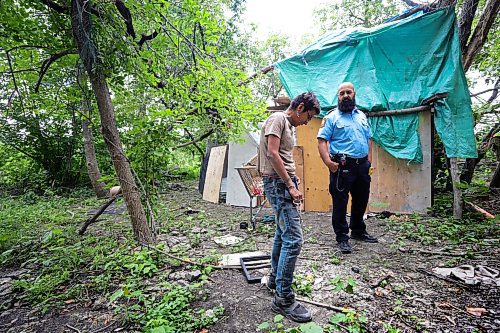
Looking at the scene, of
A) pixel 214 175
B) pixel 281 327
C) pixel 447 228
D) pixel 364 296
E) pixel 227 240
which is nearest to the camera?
pixel 281 327

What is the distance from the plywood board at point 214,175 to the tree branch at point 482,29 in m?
5.25

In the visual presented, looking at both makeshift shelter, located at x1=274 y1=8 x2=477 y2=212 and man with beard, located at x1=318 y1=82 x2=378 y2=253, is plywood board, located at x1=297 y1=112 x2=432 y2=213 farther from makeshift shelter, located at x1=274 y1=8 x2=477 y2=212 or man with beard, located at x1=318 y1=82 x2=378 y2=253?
man with beard, located at x1=318 y1=82 x2=378 y2=253

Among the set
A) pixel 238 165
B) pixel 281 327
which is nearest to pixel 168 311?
pixel 281 327

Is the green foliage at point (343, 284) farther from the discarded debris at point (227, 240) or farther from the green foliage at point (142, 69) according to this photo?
the green foliage at point (142, 69)

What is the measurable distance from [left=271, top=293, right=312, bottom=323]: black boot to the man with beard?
1.35 meters

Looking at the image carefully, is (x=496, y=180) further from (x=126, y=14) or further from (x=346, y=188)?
(x=126, y=14)

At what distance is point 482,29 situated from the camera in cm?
430

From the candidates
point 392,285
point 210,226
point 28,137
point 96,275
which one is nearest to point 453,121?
point 392,285

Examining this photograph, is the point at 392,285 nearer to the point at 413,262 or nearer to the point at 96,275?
the point at 413,262

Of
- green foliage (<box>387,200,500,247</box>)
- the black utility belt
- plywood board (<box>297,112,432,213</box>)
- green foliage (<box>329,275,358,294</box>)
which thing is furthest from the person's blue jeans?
plywood board (<box>297,112,432,213</box>)

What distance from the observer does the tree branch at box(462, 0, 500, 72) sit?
4066 mm

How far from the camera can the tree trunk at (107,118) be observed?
9.34 feet

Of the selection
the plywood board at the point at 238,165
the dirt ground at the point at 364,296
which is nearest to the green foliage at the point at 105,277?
the dirt ground at the point at 364,296

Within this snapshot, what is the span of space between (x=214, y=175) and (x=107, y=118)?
4.06 m
